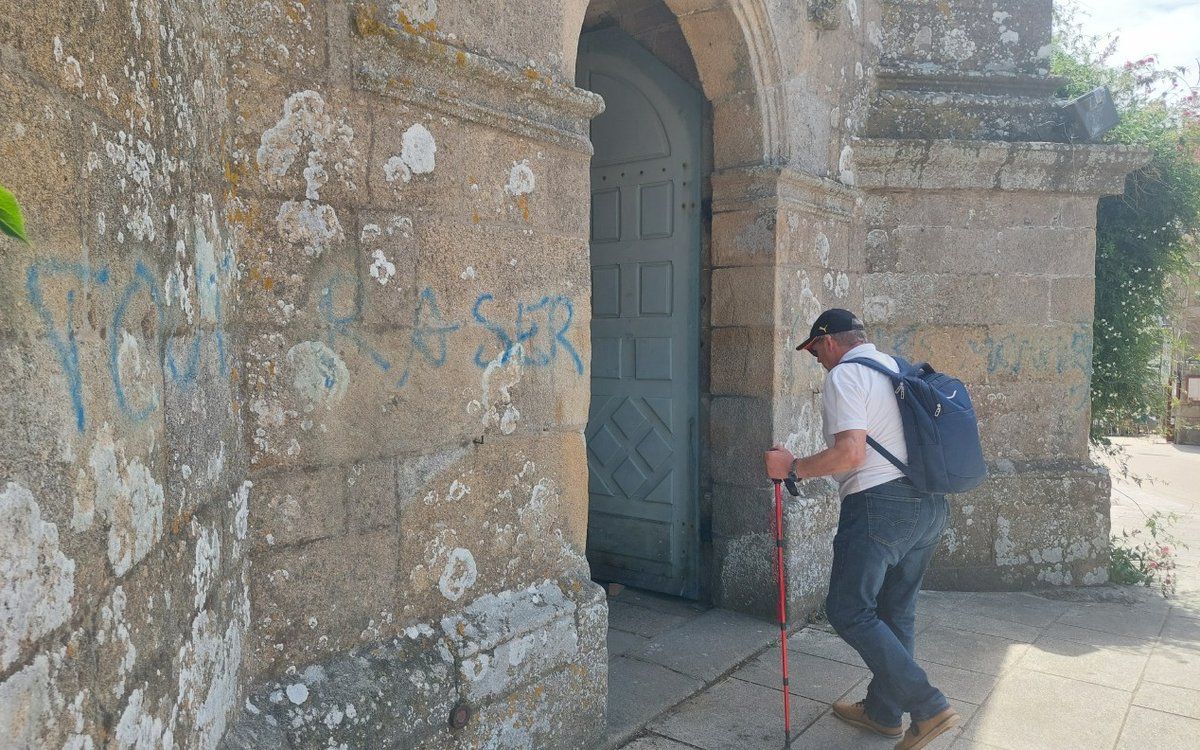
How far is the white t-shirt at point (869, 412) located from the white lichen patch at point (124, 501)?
2137 millimetres

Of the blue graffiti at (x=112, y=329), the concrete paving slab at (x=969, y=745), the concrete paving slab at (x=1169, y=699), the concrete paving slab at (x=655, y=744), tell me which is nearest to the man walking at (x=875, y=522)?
the concrete paving slab at (x=969, y=745)

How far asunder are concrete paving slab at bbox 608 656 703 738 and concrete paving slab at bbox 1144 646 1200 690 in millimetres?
2081

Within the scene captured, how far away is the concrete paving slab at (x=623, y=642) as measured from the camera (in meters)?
3.97

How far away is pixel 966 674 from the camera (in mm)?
3801

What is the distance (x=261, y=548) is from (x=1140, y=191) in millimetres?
5888

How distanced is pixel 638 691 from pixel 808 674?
2.58 feet

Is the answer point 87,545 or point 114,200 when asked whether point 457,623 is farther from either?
point 114,200

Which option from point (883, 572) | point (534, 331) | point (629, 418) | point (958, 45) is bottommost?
point (883, 572)

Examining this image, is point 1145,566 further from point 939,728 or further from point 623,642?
point 623,642

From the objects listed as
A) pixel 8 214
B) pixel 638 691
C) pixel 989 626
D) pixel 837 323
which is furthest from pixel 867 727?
pixel 8 214

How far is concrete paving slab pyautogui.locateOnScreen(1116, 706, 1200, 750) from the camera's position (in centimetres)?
317

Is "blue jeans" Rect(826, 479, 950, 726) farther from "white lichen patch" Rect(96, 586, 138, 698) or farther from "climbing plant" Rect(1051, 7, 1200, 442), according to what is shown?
"climbing plant" Rect(1051, 7, 1200, 442)

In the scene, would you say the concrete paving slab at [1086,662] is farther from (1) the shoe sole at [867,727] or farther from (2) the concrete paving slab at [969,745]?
(1) the shoe sole at [867,727]

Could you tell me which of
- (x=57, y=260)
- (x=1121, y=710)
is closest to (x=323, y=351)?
(x=57, y=260)
